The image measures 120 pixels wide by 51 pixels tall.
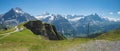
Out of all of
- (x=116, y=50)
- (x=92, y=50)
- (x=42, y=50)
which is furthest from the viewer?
(x=42, y=50)

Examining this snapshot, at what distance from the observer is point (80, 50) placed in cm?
1628

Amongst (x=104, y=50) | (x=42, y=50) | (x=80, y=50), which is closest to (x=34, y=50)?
(x=42, y=50)

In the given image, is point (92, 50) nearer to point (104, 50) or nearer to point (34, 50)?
point (104, 50)

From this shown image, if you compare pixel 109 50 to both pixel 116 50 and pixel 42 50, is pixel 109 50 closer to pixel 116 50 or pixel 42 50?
pixel 116 50

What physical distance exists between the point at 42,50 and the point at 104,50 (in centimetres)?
480

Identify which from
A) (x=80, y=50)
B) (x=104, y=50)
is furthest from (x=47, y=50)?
(x=104, y=50)

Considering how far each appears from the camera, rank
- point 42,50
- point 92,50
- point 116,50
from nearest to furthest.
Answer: point 116,50
point 92,50
point 42,50

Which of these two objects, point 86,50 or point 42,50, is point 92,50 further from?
point 42,50

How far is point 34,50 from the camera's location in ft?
59.8

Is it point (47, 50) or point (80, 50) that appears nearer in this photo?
point (80, 50)

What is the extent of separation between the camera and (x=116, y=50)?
1480 cm

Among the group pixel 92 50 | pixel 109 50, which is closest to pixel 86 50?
pixel 92 50

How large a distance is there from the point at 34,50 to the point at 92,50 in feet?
15.7

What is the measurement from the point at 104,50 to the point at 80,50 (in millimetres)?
1694
